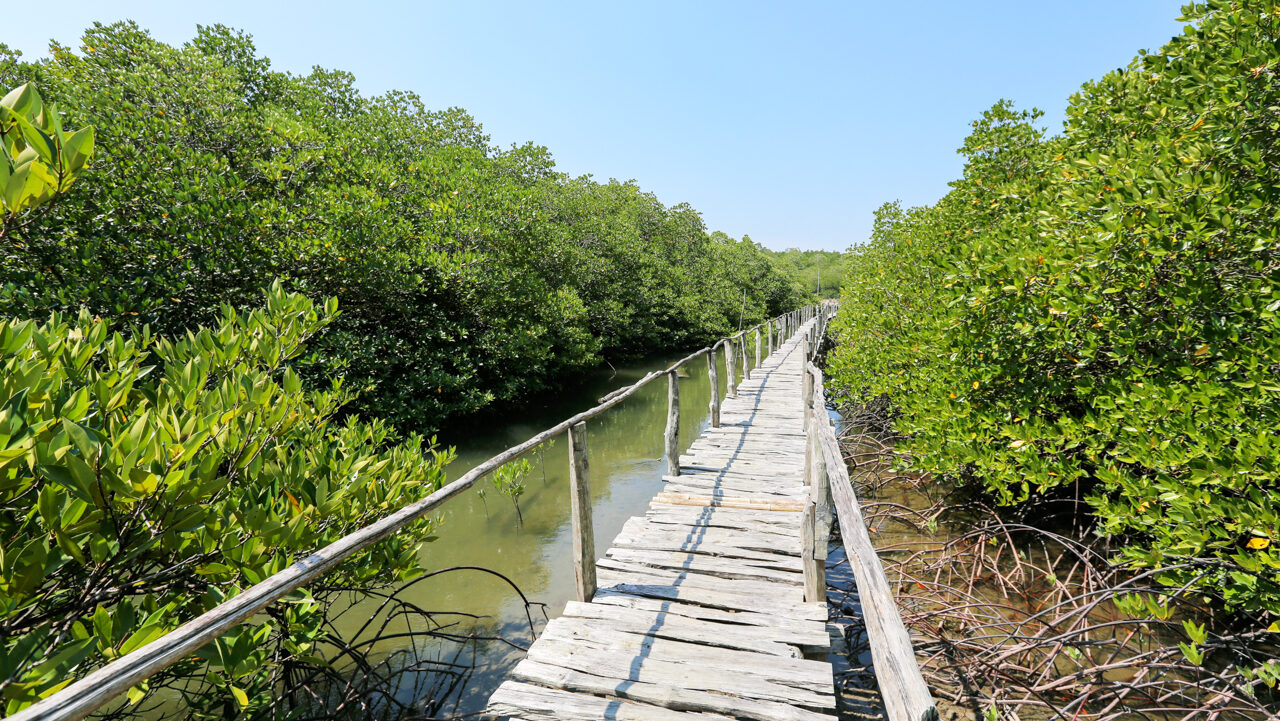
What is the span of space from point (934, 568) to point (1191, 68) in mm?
4613

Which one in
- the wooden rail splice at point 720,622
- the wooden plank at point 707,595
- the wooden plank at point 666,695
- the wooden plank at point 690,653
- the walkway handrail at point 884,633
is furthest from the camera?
the wooden plank at point 707,595

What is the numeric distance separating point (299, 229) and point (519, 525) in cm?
563

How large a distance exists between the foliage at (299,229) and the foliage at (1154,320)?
656 cm

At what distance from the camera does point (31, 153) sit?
1.33m

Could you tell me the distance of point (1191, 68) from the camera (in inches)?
138

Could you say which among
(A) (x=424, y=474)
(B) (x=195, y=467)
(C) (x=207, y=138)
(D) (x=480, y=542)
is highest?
(C) (x=207, y=138)

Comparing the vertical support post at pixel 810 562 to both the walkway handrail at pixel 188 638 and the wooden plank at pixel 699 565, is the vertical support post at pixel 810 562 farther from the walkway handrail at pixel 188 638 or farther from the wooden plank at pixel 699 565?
the walkway handrail at pixel 188 638

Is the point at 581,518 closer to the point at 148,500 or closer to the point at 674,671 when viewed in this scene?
the point at 674,671

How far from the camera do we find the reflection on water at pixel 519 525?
533 centimetres

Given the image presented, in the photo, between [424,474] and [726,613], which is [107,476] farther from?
[726,613]

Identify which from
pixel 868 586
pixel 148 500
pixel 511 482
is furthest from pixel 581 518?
pixel 511 482

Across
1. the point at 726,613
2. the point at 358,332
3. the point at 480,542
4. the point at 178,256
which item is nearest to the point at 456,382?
the point at 358,332

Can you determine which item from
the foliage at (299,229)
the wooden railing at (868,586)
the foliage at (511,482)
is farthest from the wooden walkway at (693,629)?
the foliage at (299,229)

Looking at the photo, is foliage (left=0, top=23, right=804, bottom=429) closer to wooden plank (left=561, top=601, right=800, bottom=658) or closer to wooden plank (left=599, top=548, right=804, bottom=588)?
wooden plank (left=599, top=548, right=804, bottom=588)
